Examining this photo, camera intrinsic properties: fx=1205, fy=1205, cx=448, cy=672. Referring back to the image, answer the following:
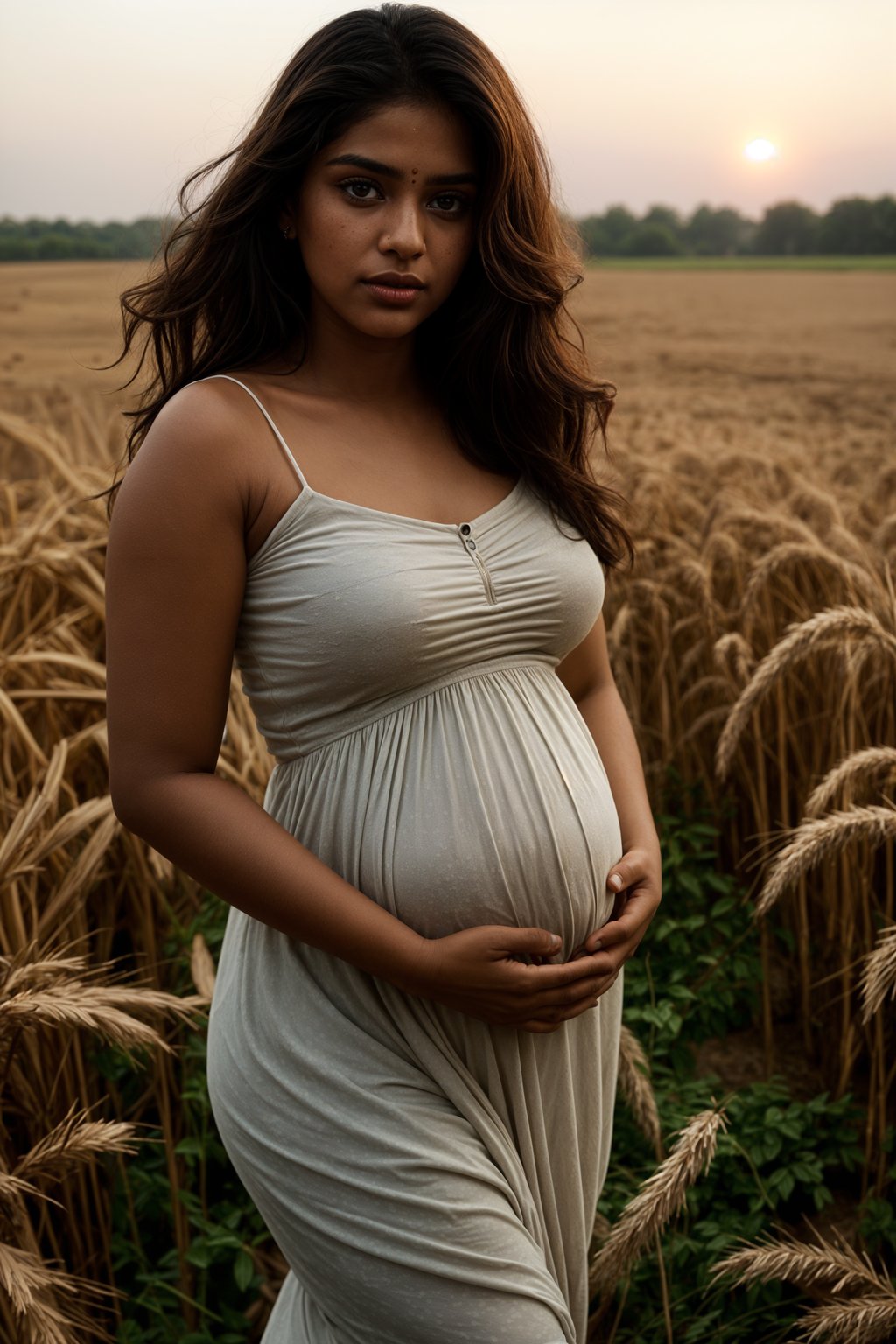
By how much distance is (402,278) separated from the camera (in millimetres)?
1243

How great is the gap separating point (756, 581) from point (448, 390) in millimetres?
1234

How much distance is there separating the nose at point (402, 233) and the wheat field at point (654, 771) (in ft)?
1.88

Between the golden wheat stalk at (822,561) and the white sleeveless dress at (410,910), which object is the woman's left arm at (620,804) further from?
the golden wheat stalk at (822,561)

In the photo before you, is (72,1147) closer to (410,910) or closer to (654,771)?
(410,910)

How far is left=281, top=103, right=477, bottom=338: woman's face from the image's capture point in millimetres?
1227

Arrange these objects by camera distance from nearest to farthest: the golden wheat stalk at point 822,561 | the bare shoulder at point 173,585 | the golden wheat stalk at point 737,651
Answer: the bare shoulder at point 173,585
the golden wheat stalk at point 822,561
the golden wheat stalk at point 737,651

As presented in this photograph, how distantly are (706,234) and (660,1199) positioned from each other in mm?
5270

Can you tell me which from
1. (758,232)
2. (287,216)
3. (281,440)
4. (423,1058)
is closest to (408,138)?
(287,216)

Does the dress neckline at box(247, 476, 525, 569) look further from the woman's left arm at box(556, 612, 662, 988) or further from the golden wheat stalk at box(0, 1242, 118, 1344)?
the golden wheat stalk at box(0, 1242, 118, 1344)

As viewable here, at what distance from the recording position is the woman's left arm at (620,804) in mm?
1317

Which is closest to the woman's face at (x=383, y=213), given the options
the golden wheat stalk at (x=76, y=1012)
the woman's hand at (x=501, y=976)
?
the woman's hand at (x=501, y=976)

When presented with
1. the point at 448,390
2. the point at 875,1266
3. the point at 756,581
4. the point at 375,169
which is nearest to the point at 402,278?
the point at 375,169

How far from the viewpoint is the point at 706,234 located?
5738 millimetres

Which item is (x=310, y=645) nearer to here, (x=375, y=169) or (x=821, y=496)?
(x=375, y=169)
